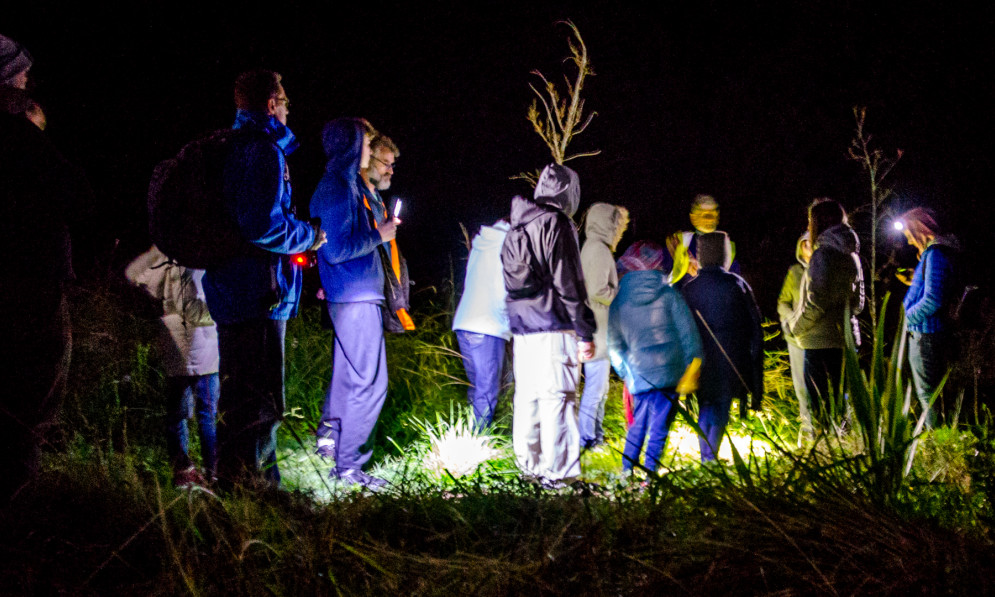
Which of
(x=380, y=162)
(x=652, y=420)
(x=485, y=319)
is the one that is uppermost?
(x=380, y=162)

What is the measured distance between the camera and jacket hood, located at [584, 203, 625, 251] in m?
5.26

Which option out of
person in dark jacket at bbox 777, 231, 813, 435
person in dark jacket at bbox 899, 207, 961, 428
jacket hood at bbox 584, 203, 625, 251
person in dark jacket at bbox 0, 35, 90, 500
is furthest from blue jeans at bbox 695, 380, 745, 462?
person in dark jacket at bbox 0, 35, 90, 500

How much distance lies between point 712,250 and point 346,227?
216 centimetres

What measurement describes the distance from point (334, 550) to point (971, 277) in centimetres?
1198

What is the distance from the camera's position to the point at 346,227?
159 inches

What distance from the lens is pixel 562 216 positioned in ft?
13.6

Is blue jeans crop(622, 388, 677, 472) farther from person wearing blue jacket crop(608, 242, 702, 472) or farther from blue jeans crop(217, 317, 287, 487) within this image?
blue jeans crop(217, 317, 287, 487)

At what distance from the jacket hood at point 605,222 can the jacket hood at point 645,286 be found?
1.18m

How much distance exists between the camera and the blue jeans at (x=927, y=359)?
17.4ft

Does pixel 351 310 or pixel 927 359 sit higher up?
pixel 351 310

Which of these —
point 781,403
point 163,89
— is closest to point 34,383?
point 781,403

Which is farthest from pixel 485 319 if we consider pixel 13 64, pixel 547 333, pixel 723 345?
pixel 13 64

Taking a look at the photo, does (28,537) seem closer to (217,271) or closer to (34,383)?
(34,383)

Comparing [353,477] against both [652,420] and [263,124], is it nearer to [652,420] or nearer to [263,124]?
[652,420]
